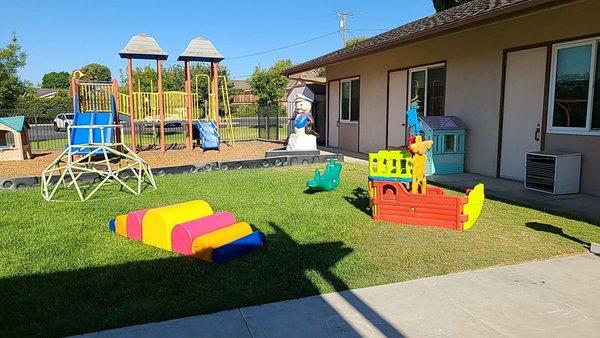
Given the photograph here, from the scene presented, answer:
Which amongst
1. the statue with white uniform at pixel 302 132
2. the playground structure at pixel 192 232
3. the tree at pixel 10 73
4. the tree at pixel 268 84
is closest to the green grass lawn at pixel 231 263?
the playground structure at pixel 192 232

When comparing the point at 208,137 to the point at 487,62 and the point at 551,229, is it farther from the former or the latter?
the point at 551,229

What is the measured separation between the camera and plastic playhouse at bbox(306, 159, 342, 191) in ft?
25.3

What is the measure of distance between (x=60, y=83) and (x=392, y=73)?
114270 millimetres

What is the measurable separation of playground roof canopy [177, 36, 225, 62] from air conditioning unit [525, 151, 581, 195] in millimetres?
10567

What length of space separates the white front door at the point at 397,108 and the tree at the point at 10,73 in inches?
1304

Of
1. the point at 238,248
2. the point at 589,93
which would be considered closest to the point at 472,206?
the point at 238,248

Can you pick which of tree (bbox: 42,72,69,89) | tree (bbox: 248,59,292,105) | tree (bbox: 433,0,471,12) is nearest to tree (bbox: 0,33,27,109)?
tree (bbox: 248,59,292,105)

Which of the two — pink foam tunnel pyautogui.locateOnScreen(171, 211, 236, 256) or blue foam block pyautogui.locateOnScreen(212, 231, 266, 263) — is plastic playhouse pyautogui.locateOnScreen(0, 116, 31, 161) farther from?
blue foam block pyautogui.locateOnScreen(212, 231, 266, 263)

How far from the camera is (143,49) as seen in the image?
14023mm

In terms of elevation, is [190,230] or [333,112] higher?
[333,112]

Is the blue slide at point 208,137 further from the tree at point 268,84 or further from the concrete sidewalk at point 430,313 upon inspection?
the tree at point 268,84

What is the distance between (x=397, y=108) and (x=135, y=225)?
944cm

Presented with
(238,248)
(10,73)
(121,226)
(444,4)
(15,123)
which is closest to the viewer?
(238,248)

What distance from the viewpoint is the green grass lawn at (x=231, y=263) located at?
136 inches
